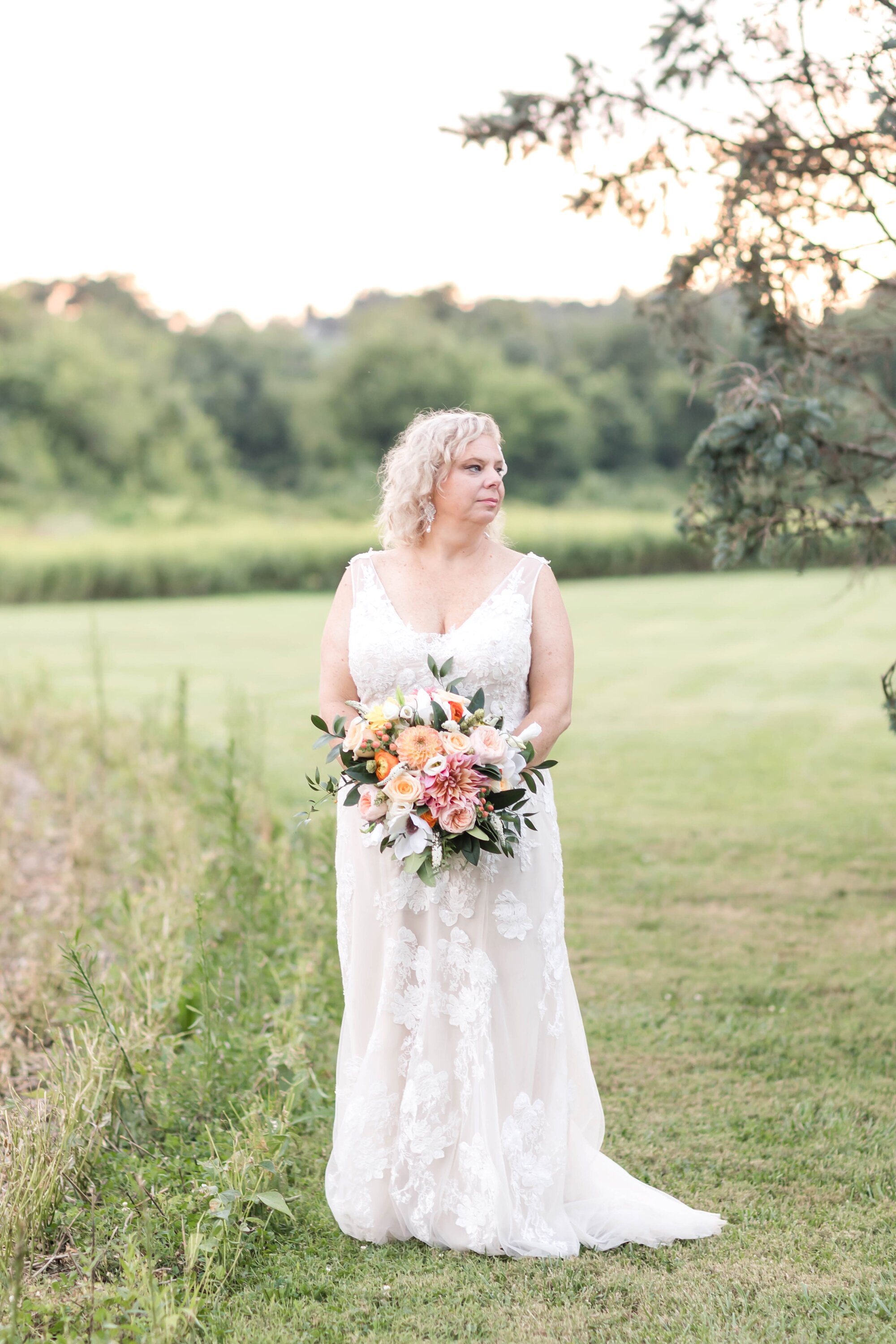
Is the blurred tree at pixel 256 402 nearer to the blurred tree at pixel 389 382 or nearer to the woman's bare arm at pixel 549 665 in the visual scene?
the blurred tree at pixel 389 382

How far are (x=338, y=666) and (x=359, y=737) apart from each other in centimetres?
52

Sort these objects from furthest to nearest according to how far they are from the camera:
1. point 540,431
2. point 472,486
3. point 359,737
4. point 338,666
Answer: point 540,431 < point 338,666 < point 472,486 < point 359,737

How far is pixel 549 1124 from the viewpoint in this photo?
12.2ft

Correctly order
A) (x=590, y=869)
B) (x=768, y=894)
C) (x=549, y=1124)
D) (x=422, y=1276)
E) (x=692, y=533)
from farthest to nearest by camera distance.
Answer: (x=590, y=869) < (x=768, y=894) < (x=692, y=533) < (x=549, y=1124) < (x=422, y=1276)

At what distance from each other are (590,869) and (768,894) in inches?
50.1

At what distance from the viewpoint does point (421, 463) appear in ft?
12.2

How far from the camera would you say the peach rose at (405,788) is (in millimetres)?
3232

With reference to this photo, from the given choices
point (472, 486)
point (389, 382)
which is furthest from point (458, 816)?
point (389, 382)

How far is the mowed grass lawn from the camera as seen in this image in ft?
10.9

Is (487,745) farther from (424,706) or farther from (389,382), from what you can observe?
(389,382)

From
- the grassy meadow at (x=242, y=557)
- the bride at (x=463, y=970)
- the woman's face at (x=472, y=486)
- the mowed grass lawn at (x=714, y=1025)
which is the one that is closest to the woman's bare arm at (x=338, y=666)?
the bride at (x=463, y=970)

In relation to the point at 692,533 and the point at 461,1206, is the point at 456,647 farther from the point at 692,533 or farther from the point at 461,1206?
the point at 692,533

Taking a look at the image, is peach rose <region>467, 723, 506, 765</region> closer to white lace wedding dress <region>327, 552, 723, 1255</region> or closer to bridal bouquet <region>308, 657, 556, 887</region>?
bridal bouquet <region>308, 657, 556, 887</region>

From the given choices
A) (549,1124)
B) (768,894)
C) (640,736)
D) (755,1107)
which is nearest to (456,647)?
(549,1124)
